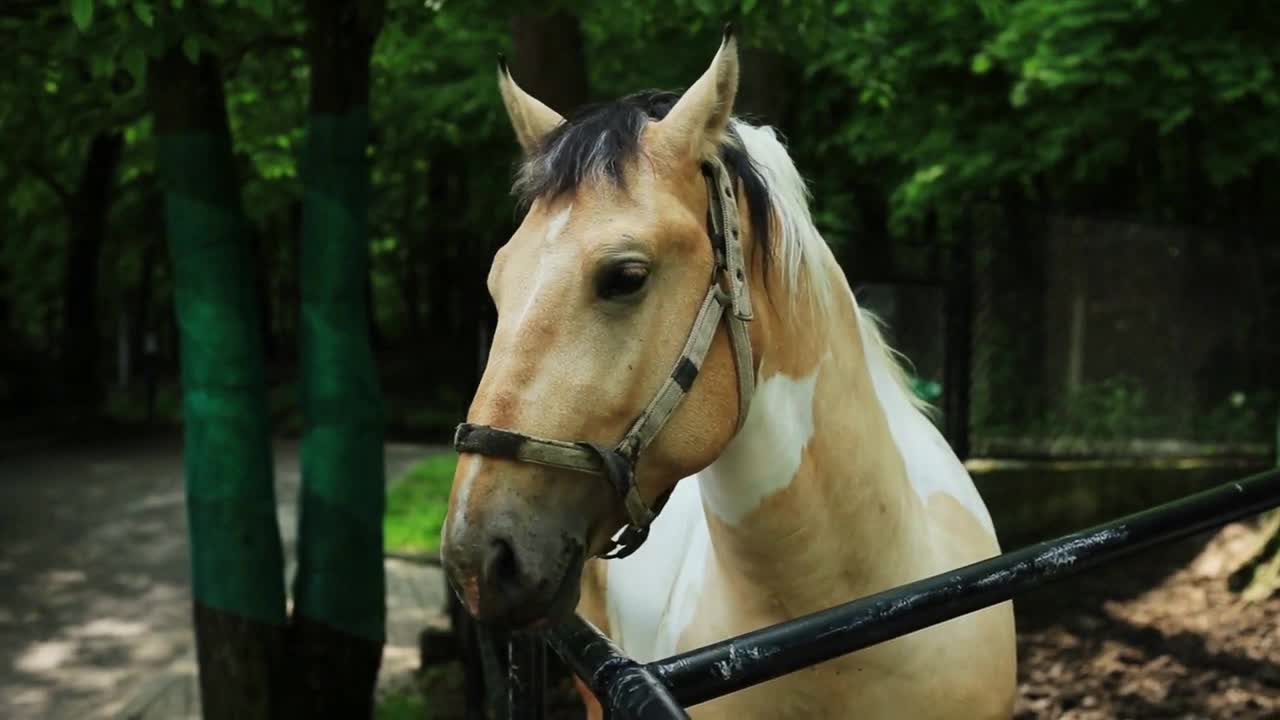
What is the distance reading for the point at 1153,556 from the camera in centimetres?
627

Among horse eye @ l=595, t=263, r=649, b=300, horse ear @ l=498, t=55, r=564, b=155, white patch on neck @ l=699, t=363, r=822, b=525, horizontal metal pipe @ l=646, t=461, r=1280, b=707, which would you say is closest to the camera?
horizontal metal pipe @ l=646, t=461, r=1280, b=707

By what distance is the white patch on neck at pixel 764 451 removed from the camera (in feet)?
6.58

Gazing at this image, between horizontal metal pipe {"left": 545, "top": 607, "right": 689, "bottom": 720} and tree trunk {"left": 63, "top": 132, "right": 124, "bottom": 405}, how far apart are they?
58.8 ft

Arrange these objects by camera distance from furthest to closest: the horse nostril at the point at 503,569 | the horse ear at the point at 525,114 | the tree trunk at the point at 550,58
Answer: the tree trunk at the point at 550,58, the horse ear at the point at 525,114, the horse nostril at the point at 503,569

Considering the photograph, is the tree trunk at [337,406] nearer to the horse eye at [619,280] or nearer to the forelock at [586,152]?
the forelock at [586,152]

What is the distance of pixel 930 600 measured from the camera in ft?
5.00

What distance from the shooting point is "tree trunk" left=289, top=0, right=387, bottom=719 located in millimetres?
4648

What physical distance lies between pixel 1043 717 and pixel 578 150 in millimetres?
3787

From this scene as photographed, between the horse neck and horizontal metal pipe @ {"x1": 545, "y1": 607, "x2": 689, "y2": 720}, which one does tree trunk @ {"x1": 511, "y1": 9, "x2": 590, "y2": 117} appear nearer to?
the horse neck

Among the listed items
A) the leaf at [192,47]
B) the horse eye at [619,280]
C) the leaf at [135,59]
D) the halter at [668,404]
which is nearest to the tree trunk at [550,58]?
the leaf at [192,47]

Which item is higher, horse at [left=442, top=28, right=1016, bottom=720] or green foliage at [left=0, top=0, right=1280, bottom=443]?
green foliage at [left=0, top=0, right=1280, bottom=443]

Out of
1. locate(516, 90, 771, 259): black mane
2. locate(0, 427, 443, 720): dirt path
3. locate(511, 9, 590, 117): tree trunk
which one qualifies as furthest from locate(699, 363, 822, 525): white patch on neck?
locate(0, 427, 443, 720): dirt path

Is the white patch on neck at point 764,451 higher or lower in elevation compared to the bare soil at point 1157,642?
higher

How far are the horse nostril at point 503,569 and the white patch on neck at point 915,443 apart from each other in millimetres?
984
